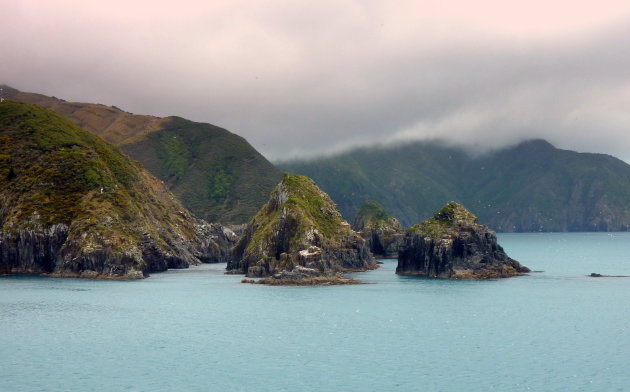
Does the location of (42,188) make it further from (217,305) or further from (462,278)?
(462,278)

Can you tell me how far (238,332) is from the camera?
271 ft

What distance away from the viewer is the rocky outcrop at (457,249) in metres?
152

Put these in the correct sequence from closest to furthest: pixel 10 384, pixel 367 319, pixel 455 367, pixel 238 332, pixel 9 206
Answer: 1. pixel 10 384
2. pixel 455 367
3. pixel 238 332
4. pixel 367 319
5. pixel 9 206

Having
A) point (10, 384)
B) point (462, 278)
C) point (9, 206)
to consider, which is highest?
point (9, 206)

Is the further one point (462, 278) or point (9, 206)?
point (9, 206)

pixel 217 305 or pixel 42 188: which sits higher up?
pixel 42 188

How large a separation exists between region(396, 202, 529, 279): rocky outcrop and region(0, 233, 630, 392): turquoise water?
20976 mm

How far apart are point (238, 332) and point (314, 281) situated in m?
60.0

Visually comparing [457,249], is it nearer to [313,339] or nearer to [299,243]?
[299,243]

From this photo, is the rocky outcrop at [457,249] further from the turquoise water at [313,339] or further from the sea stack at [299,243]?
the sea stack at [299,243]

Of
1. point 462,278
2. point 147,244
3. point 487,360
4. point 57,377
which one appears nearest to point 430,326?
point 487,360

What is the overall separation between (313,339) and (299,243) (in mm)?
71895

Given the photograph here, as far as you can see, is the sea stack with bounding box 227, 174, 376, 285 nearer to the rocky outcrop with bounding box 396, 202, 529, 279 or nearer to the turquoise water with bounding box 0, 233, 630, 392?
the turquoise water with bounding box 0, 233, 630, 392

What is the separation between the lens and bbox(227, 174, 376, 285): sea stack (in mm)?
147250
